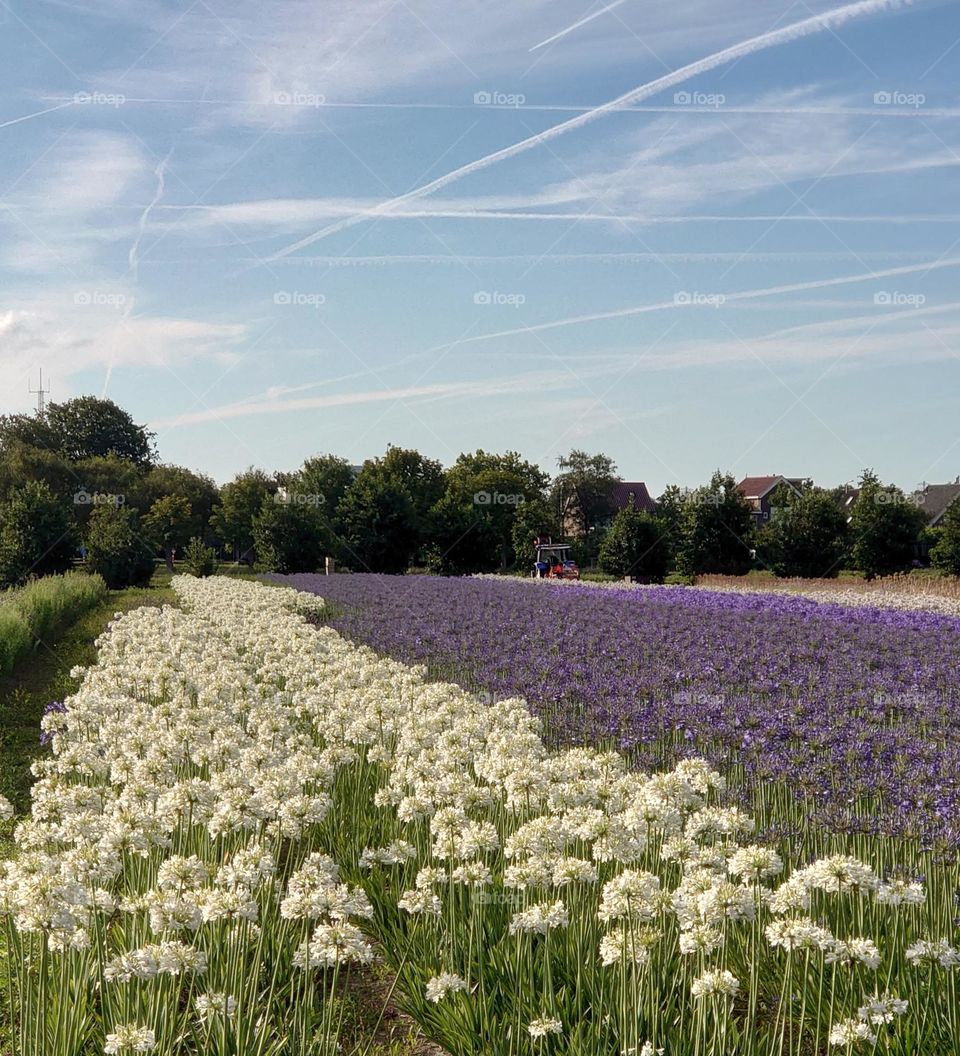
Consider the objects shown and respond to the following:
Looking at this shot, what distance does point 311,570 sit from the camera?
49844 mm

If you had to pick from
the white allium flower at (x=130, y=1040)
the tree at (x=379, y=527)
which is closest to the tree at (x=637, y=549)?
the tree at (x=379, y=527)

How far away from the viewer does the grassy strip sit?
16172 mm

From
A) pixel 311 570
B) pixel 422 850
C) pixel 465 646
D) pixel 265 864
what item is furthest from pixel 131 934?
pixel 311 570

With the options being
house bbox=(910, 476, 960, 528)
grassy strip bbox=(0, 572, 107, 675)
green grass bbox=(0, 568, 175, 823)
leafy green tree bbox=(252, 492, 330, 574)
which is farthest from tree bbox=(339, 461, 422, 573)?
house bbox=(910, 476, 960, 528)

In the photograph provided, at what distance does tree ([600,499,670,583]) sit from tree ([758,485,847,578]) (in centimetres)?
513

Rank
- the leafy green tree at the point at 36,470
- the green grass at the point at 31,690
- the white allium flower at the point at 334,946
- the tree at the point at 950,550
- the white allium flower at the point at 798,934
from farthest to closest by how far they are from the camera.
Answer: the leafy green tree at the point at 36,470 → the tree at the point at 950,550 → the green grass at the point at 31,690 → the white allium flower at the point at 334,946 → the white allium flower at the point at 798,934

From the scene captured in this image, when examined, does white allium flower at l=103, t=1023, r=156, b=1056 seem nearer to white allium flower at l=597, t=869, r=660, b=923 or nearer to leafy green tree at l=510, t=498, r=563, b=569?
white allium flower at l=597, t=869, r=660, b=923

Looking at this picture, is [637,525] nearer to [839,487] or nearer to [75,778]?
[75,778]

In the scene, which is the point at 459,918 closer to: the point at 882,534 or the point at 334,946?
the point at 334,946

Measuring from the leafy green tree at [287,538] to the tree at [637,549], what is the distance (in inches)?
603

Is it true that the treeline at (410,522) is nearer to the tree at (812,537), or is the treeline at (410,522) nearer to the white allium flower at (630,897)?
the tree at (812,537)

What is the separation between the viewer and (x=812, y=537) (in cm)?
4169

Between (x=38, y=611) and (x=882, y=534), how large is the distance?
3409 centimetres

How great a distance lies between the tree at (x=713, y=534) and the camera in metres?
41.8
